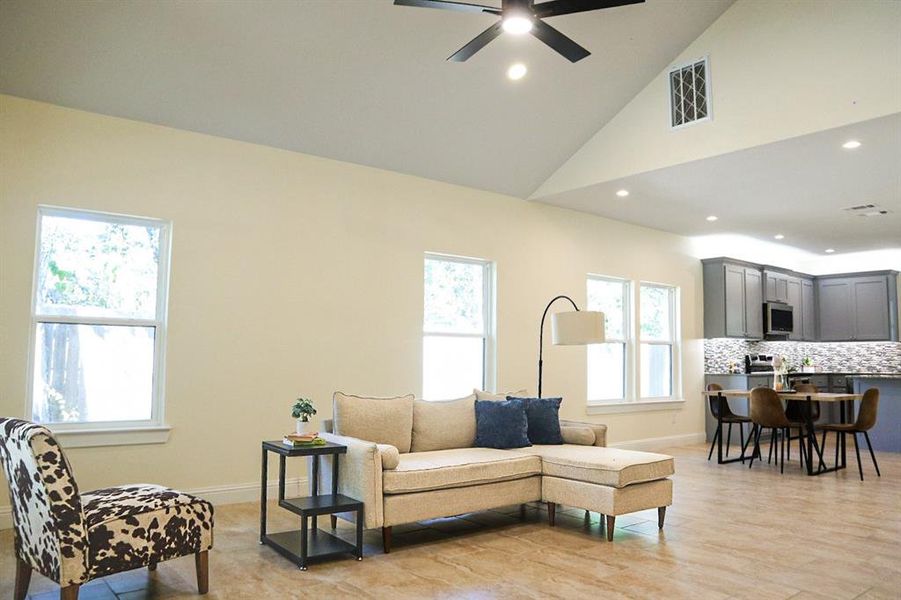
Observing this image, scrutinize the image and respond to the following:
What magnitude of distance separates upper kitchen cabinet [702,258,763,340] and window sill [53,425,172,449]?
752cm

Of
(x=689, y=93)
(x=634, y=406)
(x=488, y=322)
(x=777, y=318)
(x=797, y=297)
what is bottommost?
(x=634, y=406)

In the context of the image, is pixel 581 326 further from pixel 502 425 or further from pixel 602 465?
pixel 602 465

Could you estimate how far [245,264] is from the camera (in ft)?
18.2

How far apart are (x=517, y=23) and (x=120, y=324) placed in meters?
3.48

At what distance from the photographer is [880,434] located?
29.3 ft

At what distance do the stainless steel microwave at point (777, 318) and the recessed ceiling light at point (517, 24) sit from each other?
8.20 metres

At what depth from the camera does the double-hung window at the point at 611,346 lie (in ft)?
27.6

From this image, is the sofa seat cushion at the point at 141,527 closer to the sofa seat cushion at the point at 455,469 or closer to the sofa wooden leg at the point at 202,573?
the sofa wooden leg at the point at 202,573

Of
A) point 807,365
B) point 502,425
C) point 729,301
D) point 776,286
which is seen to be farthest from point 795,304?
point 502,425

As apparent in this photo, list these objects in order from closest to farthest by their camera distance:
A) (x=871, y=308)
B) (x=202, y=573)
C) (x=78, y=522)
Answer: (x=78, y=522) → (x=202, y=573) → (x=871, y=308)

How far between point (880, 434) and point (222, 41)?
29.4 ft

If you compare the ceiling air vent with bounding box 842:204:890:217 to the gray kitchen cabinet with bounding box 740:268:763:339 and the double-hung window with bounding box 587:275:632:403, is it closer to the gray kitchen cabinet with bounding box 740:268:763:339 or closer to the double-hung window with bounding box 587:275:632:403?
the gray kitchen cabinet with bounding box 740:268:763:339

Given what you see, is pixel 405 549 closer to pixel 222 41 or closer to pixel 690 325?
pixel 222 41

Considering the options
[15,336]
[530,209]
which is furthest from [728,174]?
[15,336]
